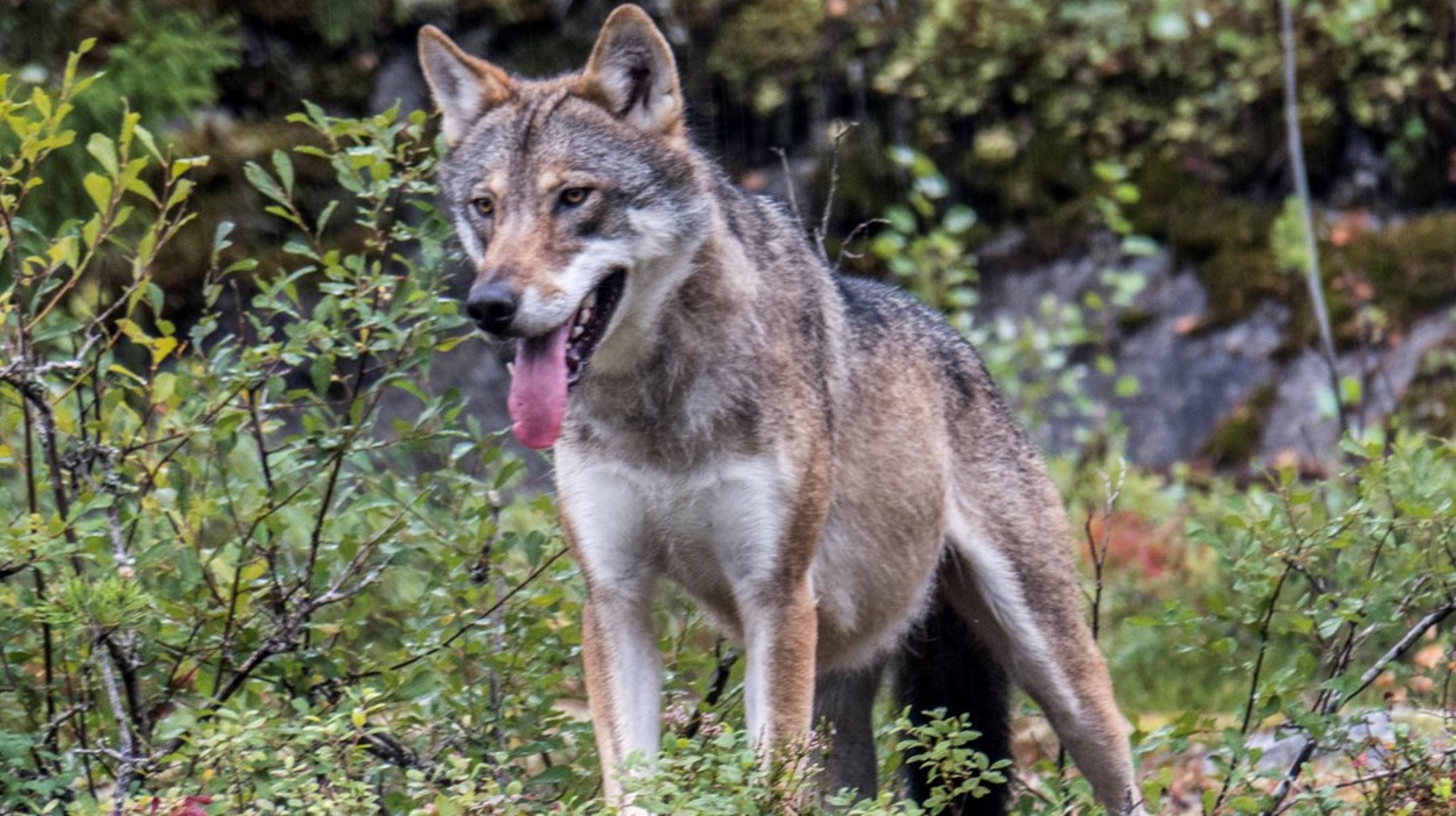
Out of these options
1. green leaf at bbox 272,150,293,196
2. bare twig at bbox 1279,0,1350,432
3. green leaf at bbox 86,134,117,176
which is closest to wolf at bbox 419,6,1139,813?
green leaf at bbox 272,150,293,196

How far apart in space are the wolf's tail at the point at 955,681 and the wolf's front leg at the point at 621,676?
44.9 inches

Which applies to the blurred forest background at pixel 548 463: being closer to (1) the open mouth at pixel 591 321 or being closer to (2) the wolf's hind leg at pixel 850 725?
(2) the wolf's hind leg at pixel 850 725

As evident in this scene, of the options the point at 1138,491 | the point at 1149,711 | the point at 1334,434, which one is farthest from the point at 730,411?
the point at 1334,434

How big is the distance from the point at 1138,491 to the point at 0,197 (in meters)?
6.82

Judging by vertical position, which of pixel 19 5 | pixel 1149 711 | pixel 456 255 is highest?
pixel 19 5

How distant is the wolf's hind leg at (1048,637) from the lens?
5.22 meters

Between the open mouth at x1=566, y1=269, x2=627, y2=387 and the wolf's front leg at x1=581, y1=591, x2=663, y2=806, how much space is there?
625 millimetres

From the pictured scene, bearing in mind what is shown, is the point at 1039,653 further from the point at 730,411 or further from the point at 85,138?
the point at 85,138

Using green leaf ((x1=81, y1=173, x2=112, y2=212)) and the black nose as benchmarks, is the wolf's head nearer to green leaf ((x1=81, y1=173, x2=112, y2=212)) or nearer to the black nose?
the black nose

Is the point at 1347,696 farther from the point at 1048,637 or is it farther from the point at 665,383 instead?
the point at 665,383

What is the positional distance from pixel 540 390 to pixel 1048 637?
6.39 ft

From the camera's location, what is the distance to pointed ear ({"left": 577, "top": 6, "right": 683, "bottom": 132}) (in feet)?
14.5

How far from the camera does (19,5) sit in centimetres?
923

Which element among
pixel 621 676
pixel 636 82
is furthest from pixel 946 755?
pixel 636 82
